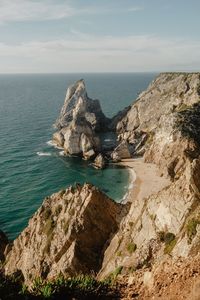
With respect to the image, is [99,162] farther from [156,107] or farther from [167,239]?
[167,239]

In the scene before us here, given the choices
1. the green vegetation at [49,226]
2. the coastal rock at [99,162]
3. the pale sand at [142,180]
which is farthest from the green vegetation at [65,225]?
the coastal rock at [99,162]

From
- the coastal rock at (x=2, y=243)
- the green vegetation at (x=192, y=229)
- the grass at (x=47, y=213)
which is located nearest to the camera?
the green vegetation at (x=192, y=229)

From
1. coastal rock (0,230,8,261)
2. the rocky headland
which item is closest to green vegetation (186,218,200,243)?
the rocky headland

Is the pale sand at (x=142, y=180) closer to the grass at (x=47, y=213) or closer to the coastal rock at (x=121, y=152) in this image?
the coastal rock at (x=121, y=152)

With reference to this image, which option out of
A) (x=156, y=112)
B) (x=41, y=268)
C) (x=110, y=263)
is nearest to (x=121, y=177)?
(x=156, y=112)

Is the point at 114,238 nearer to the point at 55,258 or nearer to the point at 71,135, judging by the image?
the point at 55,258

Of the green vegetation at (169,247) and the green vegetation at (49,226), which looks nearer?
the green vegetation at (169,247)
